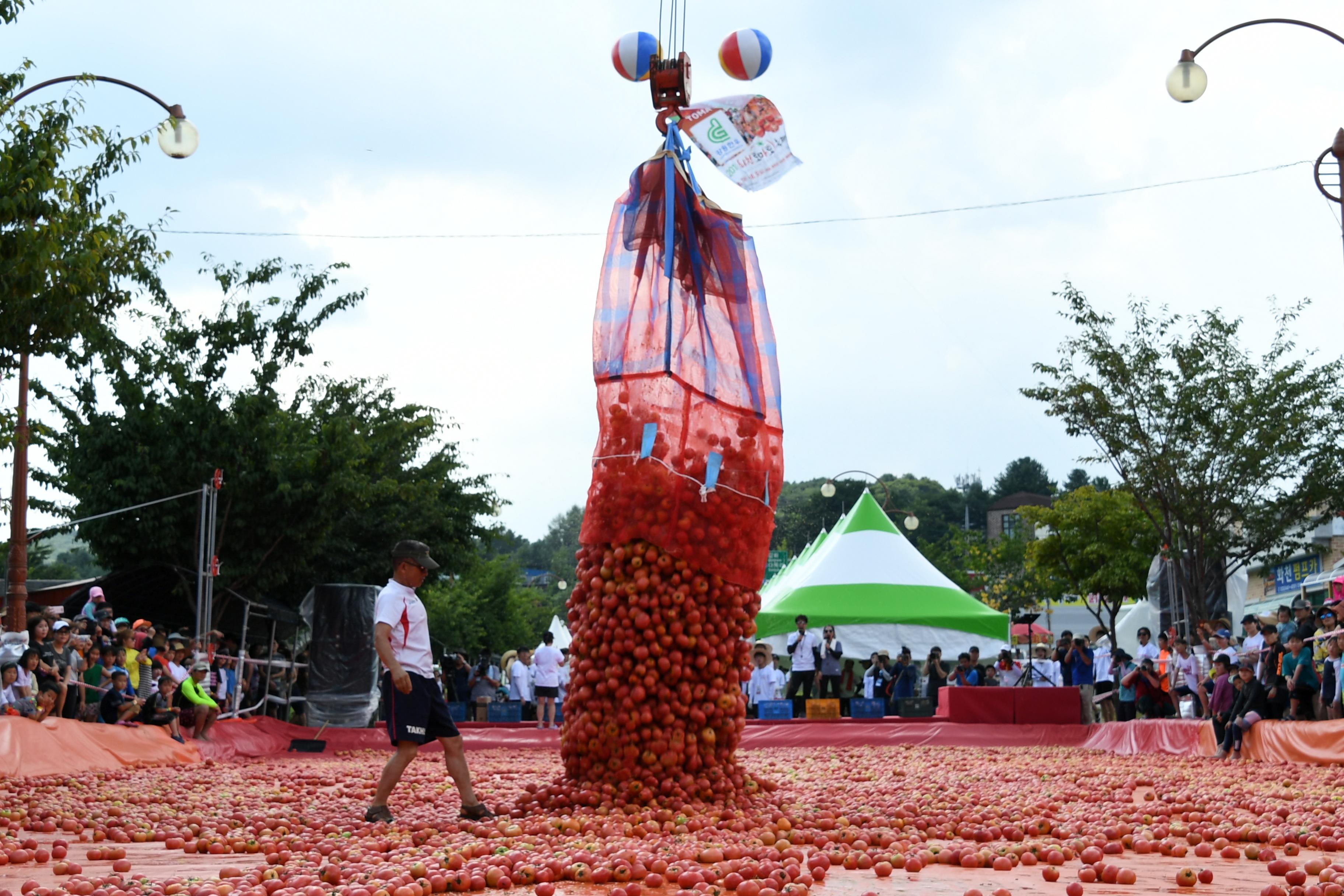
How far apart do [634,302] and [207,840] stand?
3.76 meters

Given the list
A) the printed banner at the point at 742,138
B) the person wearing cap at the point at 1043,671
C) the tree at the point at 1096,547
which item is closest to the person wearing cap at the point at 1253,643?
the person wearing cap at the point at 1043,671

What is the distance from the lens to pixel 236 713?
1716 centimetres

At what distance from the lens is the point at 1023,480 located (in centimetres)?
9769

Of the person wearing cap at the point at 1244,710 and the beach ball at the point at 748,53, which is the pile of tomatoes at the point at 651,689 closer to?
the beach ball at the point at 748,53

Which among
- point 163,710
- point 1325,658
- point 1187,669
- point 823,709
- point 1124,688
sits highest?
point 1325,658

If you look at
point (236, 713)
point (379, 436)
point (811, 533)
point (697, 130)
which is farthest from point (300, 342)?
point (811, 533)

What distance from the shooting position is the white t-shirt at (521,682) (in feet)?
70.4

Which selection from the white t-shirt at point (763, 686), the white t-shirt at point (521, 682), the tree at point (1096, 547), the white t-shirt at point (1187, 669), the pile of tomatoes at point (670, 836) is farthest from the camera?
the tree at point (1096, 547)

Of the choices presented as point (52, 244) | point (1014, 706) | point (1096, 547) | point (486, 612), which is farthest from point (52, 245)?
point (486, 612)

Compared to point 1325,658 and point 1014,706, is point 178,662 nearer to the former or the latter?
point 1014,706

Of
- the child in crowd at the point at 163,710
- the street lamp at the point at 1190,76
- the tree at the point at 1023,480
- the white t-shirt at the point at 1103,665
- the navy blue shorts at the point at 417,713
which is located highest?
the tree at the point at 1023,480

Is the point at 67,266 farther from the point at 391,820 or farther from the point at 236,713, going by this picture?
the point at 236,713

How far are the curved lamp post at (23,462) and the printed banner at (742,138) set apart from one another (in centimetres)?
634

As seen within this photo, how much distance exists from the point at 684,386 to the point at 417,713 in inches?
93.7
